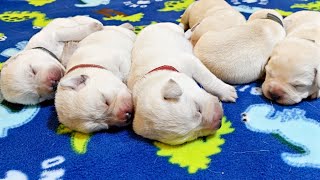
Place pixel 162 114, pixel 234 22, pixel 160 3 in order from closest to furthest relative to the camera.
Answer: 1. pixel 162 114
2. pixel 234 22
3. pixel 160 3

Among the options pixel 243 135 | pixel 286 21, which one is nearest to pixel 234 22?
pixel 286 21

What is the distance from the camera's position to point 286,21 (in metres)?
2.59

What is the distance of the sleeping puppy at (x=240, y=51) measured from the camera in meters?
2.13

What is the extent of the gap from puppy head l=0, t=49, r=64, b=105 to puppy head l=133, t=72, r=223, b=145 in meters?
0.59

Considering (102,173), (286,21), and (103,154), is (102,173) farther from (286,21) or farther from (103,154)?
(286,21)

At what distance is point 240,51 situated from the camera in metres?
2.12

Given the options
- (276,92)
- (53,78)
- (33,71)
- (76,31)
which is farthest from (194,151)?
(76,31)

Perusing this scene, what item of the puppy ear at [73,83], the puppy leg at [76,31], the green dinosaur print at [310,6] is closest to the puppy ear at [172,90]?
the puppy ear at [73,83]

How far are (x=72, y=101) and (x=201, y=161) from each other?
2.03 feet

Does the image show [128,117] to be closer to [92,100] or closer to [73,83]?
[92,100]

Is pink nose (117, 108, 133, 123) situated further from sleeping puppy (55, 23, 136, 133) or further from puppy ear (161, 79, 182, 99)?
puppy ear (161, 79, 182, 99)

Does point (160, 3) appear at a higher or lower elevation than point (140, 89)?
lower

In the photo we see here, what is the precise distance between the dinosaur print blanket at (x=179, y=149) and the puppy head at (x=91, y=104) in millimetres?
75

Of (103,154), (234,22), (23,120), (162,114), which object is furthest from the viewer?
(234,22)
